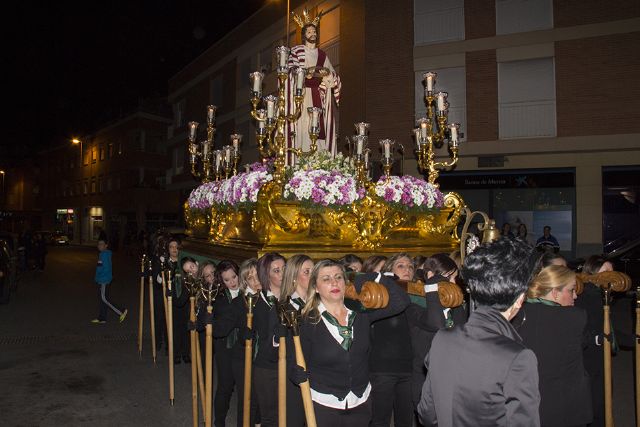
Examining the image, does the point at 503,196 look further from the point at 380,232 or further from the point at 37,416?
the point at 37,416

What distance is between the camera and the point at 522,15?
53.2 feet

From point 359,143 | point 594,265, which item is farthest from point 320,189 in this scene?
point 594,265

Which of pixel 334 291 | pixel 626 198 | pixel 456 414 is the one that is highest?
pixel 626 198

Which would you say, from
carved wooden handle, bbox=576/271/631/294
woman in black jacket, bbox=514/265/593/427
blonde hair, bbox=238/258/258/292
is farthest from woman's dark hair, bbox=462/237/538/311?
blonde hair, bbox=238/258/258/292

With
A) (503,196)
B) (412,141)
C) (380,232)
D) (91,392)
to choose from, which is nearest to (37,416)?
(91,392)

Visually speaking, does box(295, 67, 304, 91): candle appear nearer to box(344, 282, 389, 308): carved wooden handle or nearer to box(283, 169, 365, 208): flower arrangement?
box(283, 169, 365, 208): flower arrangement

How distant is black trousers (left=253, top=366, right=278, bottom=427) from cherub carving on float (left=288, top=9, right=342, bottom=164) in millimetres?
4414

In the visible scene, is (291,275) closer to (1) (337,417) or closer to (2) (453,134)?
(1) (337,417)

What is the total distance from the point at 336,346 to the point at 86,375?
16.8ft

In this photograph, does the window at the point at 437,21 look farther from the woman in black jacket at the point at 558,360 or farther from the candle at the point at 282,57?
the woman in black jacket at the point at 558,360

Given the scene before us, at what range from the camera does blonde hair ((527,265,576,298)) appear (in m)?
3.61

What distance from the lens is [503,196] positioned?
17.6 m

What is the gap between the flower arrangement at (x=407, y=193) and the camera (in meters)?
7.05

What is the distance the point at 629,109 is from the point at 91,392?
1583cm
